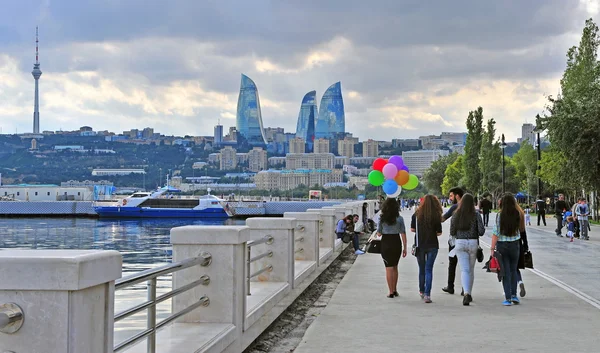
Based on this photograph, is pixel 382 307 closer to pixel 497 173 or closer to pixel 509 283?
pixel 509 283

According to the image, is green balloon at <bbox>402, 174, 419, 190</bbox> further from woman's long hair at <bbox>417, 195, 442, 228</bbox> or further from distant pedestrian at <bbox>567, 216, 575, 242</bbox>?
woman's long hair at <bbox>417, 195, 442, 228</bbox>

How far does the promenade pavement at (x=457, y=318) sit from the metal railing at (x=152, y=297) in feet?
5.08

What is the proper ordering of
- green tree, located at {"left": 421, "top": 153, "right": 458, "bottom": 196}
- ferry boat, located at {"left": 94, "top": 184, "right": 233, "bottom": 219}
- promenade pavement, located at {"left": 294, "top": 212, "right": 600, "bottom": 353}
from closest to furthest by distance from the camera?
promenade pavement, located at {"left": 294, "top": 212, "right": 600, "bottom": 353}, ferry boat, located at {"left": 94, "top": 184, "right": 233, "bottom": 219}, green tree, located at {"left": 421, "top": 153, "right": 458, "bottom": 196}

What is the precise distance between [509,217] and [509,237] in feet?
1.08

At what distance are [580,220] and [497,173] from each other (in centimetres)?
6045

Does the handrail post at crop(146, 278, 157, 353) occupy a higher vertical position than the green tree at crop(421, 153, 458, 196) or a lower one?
lower

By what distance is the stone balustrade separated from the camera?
167 inches

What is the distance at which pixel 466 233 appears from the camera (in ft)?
39.2

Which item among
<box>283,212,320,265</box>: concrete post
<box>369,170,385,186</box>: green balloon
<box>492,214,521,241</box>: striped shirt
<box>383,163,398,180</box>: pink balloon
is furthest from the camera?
<box>369,170,385,186</box>: green balloon

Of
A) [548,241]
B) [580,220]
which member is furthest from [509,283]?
[580,220]

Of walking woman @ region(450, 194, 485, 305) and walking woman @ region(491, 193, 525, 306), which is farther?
walking woman @ region(450, 194, 485, 305)

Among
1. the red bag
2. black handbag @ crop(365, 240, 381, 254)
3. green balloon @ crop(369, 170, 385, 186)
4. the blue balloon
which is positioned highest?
green balloon @ crop(369, 170, 385, 186)

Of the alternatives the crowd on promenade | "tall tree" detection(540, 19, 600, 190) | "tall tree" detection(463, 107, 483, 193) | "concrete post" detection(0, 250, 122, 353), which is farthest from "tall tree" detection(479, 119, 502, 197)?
"concrete post" detection(0, 250, 122, 353)

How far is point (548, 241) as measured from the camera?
27484mm
